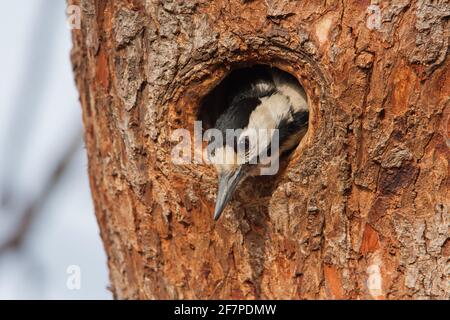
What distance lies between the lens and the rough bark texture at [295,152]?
8.93 ft

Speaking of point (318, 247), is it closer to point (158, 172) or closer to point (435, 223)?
point (435, 223)

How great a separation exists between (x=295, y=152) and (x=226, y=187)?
356 millimetres

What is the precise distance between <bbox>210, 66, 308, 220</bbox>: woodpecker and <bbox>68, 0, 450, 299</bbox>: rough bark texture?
0.13m

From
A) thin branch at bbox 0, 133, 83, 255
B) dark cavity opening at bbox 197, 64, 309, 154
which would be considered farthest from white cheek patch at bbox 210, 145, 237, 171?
thin branch at bbox 0, 133, 83, 255

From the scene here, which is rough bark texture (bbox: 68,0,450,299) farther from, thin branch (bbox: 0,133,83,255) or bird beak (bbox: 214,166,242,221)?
thin branch (bbox: 0,133,83,255)

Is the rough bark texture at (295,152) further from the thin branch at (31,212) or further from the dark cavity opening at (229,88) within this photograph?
the thin branch at (31,212)

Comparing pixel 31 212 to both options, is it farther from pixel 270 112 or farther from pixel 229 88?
pixel 270 112

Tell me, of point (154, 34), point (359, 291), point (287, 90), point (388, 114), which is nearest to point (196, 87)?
point (154, 34)

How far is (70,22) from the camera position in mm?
3338

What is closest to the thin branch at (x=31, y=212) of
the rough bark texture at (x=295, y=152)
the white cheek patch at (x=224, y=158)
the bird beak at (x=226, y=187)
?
the rough bark texture at (x=295, y=152)

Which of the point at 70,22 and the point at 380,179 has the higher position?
the point at 70,22

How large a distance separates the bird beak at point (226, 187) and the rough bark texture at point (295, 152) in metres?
0.14

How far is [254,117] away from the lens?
329 centimetres

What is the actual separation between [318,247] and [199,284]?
0.58 metres
